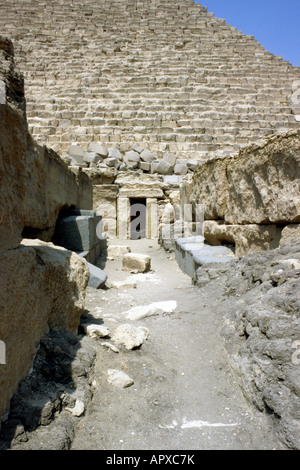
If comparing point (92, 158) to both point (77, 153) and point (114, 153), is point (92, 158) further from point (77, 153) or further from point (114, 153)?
point (114, 153)

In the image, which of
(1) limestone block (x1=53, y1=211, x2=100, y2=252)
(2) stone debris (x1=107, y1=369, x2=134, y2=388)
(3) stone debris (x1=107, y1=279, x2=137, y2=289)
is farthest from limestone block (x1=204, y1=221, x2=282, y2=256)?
(2) stone debris (x1=107, y1=369, x2=134, y2=388)

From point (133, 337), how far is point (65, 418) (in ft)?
2.81

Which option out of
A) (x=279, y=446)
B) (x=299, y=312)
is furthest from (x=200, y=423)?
(x=299, y=312)

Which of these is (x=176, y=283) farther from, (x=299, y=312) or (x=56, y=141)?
(x=56, y=141)

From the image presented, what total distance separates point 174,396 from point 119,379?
34cm

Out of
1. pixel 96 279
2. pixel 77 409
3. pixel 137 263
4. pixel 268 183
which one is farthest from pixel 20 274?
pixel 137 263

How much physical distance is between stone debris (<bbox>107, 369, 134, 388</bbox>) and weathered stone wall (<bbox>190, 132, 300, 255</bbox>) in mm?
2014

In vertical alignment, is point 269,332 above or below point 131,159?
below

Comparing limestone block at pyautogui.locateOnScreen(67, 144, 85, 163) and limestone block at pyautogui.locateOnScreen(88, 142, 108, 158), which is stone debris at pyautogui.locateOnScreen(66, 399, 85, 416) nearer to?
limestone block at pyautogui.locateOnScreen(67, 144, 85, 163)

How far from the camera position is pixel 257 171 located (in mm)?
3566

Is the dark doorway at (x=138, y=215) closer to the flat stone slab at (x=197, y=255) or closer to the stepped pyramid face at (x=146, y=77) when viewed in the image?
the stepped pyramid face at (x=146, y=77)

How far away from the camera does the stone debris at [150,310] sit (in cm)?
303

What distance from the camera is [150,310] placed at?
3107 mm

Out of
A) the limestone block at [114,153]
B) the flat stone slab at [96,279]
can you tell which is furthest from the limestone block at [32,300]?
the limestone block at [114,153]
